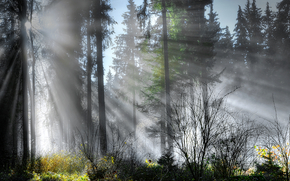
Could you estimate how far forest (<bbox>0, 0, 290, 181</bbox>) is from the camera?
4.79 m

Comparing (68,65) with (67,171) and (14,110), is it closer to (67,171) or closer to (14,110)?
(14,110)

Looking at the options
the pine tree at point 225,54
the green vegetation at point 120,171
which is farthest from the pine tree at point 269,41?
the green vegetation at point 120,171

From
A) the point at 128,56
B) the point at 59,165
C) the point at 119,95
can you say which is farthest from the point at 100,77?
the point at 128,56

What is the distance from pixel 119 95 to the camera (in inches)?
647

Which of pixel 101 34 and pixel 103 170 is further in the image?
pixel 101 34

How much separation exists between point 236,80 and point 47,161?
22864 mm

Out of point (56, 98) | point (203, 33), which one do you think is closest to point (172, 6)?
point (203, 33)

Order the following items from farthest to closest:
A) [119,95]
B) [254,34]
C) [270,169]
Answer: [254,34], [119,95], [270,169]

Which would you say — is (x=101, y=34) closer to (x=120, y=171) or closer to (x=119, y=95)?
(x=120, y=171)

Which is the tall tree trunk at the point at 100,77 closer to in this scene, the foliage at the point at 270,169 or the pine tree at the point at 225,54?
the foliage at the point at 270,169

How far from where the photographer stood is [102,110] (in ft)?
28.9

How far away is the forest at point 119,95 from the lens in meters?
4.79

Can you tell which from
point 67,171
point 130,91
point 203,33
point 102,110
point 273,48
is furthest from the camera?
point 273,48

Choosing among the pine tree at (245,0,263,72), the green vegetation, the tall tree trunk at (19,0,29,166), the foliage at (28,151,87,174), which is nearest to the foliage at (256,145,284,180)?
the green vegetation
